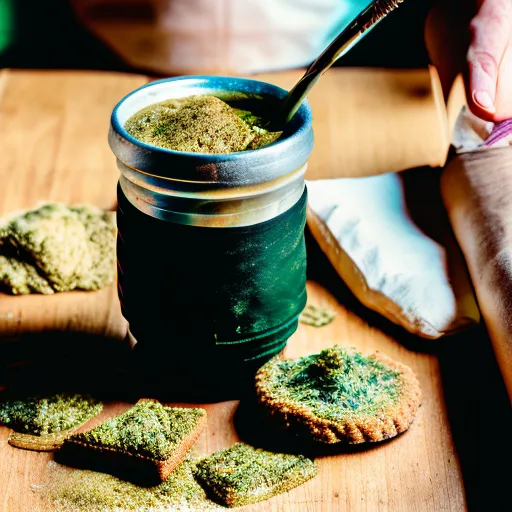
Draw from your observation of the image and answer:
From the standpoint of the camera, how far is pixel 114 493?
0.81 m

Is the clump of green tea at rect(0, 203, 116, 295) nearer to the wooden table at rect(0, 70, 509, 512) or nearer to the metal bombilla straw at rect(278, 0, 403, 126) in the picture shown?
the wooden table at rect(0, 70, 509, 512)

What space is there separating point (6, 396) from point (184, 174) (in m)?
0.40

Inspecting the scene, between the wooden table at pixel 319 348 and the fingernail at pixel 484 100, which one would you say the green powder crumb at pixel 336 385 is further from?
the fingernail at pixel 484 100

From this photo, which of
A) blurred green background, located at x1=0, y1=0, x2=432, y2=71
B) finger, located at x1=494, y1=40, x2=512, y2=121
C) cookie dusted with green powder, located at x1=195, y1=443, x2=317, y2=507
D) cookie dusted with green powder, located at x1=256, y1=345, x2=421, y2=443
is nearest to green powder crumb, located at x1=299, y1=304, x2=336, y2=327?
cookie dusted with green powder, located at x1=256, y1=345, x2=421, y2=443

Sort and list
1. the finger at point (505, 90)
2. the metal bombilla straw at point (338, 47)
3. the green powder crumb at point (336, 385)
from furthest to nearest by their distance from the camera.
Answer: the finger at point (505, 90)
the green powder crumb at point (336, 385)
the metal bombilla straw at point (338, 47)

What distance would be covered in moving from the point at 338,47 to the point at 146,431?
0.47 metres

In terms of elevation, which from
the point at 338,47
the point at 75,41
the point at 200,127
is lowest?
the point at 75,41

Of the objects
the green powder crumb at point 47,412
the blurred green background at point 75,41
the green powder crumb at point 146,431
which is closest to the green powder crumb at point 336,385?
the green powder crumb at point 146,431

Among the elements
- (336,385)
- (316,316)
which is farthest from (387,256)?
(336,385)

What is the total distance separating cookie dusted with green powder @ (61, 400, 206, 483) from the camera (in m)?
0.81

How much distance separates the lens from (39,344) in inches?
39.8

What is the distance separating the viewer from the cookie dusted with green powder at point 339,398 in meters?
0.85

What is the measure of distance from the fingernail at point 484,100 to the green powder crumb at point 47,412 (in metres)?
0.59

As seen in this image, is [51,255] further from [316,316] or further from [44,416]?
[316,316]
